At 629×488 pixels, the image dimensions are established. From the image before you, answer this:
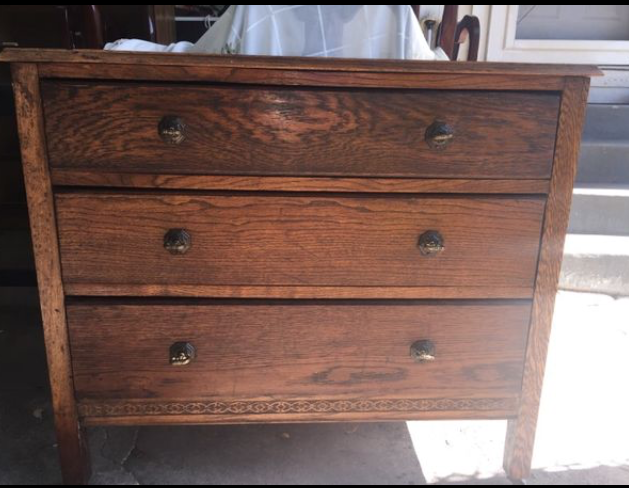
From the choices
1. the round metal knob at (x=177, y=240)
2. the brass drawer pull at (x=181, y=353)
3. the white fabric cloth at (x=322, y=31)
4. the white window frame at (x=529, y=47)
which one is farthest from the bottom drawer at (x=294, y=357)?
the white window frame at (x=529, y=47)

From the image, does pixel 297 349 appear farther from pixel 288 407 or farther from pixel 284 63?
pixel 284 63

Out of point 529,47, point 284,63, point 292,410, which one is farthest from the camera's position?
point 529,47

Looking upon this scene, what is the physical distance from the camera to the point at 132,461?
1.28 m

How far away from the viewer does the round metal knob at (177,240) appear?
1.01 metres

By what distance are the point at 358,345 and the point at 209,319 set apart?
31cm

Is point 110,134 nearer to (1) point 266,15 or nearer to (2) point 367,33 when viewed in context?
(1) point 266,15

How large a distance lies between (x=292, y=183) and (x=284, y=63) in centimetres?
22

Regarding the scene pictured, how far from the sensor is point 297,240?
103 centimetres

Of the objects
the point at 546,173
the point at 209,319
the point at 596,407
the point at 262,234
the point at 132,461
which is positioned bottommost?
the point at 132,461

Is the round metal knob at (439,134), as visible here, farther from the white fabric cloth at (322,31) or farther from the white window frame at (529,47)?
the white window frame at (529,47)

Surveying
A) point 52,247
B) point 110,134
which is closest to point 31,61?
point 110,134

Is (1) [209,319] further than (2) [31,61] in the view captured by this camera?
Yes

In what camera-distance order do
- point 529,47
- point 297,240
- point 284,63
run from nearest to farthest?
point 284,63, point 297,240, point 529,47

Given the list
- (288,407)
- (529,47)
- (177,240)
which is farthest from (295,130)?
(529,47)
